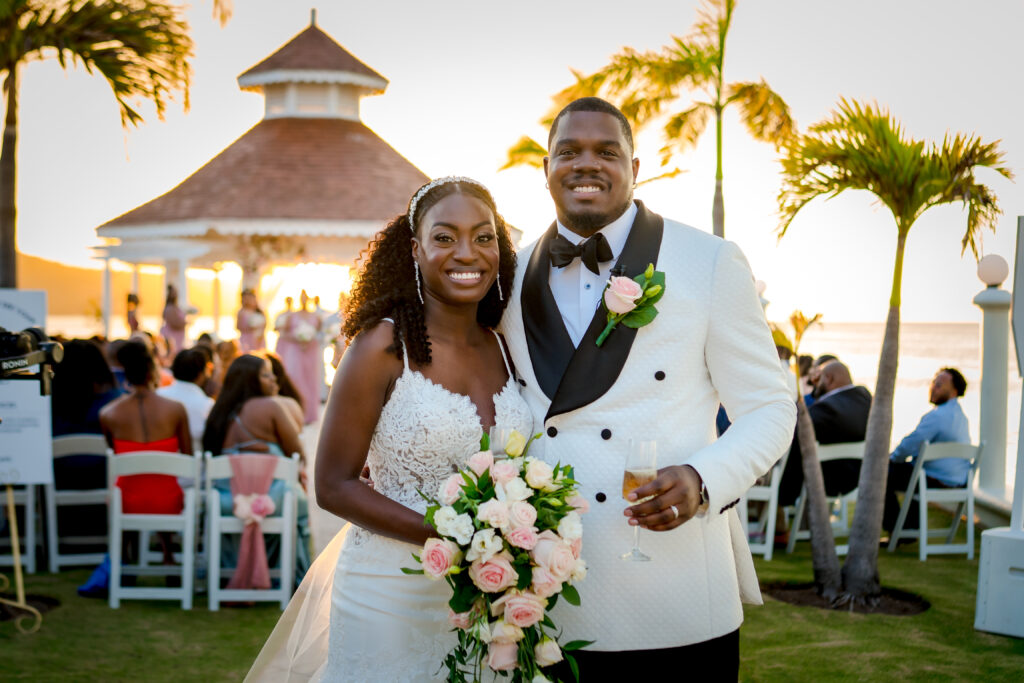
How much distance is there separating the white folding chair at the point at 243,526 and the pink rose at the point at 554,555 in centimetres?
430

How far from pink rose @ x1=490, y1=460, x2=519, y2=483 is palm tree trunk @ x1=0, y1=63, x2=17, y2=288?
423 inches

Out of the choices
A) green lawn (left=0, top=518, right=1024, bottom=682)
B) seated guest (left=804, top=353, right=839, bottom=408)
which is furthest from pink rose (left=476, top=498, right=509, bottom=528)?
seated guest (left=804, top=353, right=839, bottom=408)

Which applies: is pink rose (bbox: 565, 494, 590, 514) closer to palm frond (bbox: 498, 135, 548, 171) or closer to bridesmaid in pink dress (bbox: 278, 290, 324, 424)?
palm frond (bbox: 498, 135, 548, 171)

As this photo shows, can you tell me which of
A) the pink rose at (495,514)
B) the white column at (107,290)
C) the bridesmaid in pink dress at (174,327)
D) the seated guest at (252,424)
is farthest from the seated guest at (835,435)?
the white column at (107,290)

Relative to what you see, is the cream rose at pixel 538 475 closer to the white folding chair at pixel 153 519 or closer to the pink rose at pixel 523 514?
the pink rose at pixel 523 514

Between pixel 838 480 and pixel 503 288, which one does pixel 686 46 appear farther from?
pixel 503 288

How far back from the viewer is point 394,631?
11.0ft

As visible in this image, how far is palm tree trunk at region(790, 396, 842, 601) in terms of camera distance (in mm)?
7125

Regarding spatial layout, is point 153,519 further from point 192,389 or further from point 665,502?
point 665,502

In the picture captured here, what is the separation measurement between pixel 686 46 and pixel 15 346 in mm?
9487

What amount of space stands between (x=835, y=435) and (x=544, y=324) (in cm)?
667

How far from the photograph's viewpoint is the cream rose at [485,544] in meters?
2.57

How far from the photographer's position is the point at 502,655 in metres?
2.70

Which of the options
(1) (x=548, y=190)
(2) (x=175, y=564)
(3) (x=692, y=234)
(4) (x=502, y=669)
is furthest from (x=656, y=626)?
(2) (x=175, y=564)
